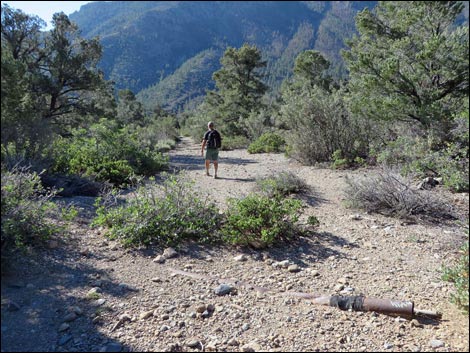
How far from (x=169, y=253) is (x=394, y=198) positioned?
3.73 meters

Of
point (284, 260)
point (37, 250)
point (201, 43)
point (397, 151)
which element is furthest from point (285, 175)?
point (201, 43)

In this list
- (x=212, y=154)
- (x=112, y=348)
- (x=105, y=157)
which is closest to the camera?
(x=112, y=348)

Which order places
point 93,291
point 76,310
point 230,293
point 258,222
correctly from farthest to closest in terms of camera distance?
point 258,222, point 230,293, point 93,291, point 76,310

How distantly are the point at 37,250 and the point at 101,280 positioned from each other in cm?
94

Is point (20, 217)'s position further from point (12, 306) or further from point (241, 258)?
point (241, 258)

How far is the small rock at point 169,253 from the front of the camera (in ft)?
14.4

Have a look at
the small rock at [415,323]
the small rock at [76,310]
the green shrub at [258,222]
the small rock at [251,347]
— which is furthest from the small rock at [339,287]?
the small rock at [76,310]

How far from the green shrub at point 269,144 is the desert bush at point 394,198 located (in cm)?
918

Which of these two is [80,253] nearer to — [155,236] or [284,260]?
[155,236]

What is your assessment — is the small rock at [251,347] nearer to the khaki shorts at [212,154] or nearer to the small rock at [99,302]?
the small rock at [99,302]

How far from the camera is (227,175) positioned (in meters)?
10.1

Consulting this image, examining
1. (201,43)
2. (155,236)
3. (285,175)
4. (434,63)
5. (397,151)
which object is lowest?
(155,236)

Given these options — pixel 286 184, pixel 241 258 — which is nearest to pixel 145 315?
pixel 241 258

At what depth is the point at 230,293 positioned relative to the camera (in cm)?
366
